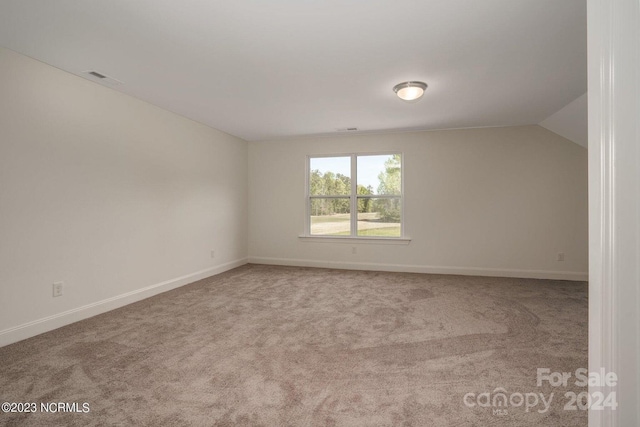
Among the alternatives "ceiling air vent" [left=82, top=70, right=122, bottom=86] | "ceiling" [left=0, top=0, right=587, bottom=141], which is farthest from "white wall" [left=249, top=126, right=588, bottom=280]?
"ceiling air vent" [left=82, top=70, right=122, bottom=86]

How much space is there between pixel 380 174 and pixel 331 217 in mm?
1202

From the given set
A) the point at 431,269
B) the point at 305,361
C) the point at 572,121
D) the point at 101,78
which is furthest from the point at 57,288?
the point at 572,121

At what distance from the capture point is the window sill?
214 inches

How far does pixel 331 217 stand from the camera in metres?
5.93

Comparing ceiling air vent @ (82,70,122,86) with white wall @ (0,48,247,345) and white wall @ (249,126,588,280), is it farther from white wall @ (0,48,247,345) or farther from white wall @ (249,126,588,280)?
white wall @ (249,126,588,280)

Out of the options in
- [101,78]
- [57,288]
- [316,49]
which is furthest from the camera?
[101,78]

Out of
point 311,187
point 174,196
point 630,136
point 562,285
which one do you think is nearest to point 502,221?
point 562,285

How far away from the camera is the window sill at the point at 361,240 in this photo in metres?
5.44

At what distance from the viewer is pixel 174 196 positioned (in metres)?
4.37

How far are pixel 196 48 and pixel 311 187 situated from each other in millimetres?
3645

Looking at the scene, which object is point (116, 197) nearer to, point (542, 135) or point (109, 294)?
point (109, 294)

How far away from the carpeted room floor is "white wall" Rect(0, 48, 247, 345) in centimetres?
33

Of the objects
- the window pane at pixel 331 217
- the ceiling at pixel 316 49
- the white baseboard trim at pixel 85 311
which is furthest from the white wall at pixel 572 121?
the white baseboard trim at pixel 85 311

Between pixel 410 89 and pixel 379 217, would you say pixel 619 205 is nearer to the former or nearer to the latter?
pixel 410 89
